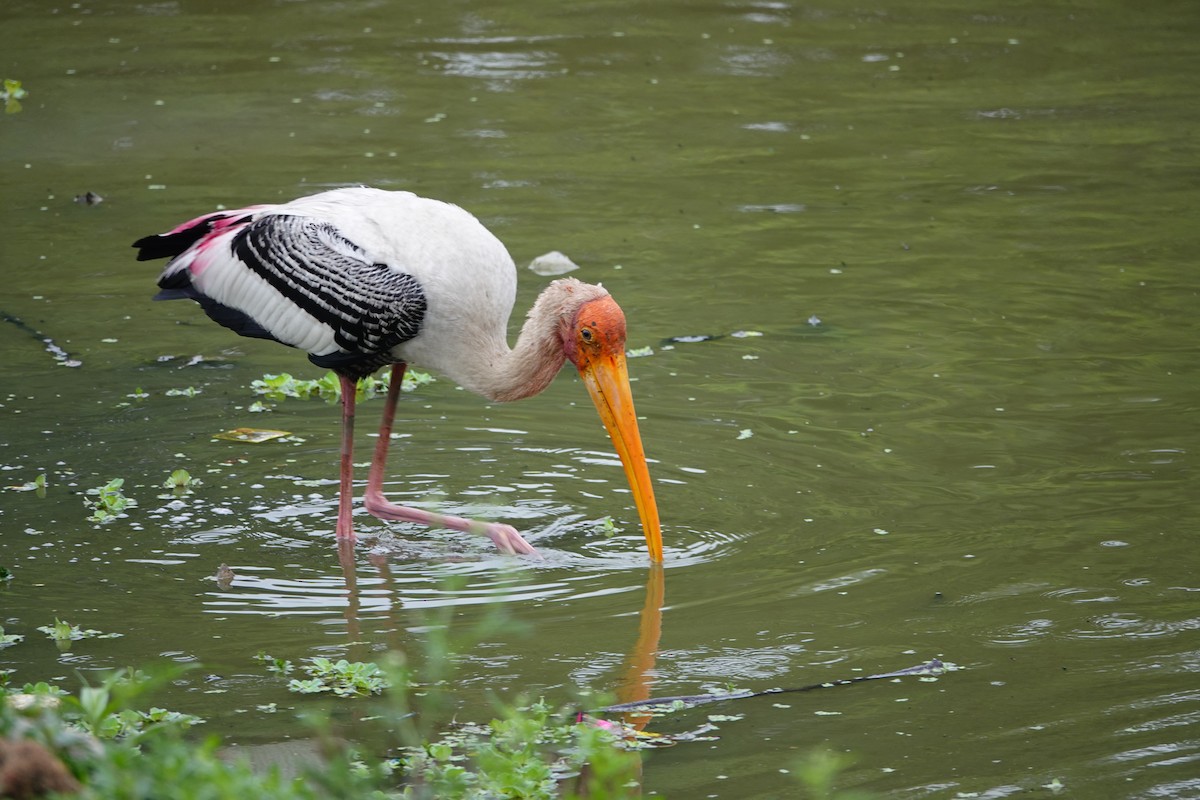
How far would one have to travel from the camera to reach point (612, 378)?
529 cm

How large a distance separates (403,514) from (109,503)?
3.18ft

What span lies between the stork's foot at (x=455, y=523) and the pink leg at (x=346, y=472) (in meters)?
0.10

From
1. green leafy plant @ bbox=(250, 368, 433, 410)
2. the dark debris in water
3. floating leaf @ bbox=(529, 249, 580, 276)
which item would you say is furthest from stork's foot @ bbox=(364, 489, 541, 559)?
floating leaf @ bbox=(529, 249, 580, 276)

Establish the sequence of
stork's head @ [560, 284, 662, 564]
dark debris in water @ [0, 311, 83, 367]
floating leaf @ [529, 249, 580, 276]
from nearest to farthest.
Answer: stork's head @ [560, 284, 662, 564]
dark debris in water @ [0, 311, 83, 367]
floating leaf @ [529, 249, 580, 276]

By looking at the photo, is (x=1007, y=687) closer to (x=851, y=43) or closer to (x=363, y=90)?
(x=363, y=90)

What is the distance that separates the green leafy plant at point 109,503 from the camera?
18.3 feet

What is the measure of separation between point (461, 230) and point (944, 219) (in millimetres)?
4324

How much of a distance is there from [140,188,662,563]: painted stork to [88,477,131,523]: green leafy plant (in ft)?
2.21

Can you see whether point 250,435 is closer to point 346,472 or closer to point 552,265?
point 346,472

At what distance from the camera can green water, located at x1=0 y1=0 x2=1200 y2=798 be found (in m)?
4.43

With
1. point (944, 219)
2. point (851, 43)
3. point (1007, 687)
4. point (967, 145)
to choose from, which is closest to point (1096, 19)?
point (851, 43)

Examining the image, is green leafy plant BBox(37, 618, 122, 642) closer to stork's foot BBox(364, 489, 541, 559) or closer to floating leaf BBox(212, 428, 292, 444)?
stork's foot BBox(364, 489, 541, 559)

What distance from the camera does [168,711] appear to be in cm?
412

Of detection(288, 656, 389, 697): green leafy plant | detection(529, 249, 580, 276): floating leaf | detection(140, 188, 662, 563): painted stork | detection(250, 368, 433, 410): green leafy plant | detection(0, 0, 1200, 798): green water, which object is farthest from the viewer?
detection(529, 249, 580, 276): floating leaf
